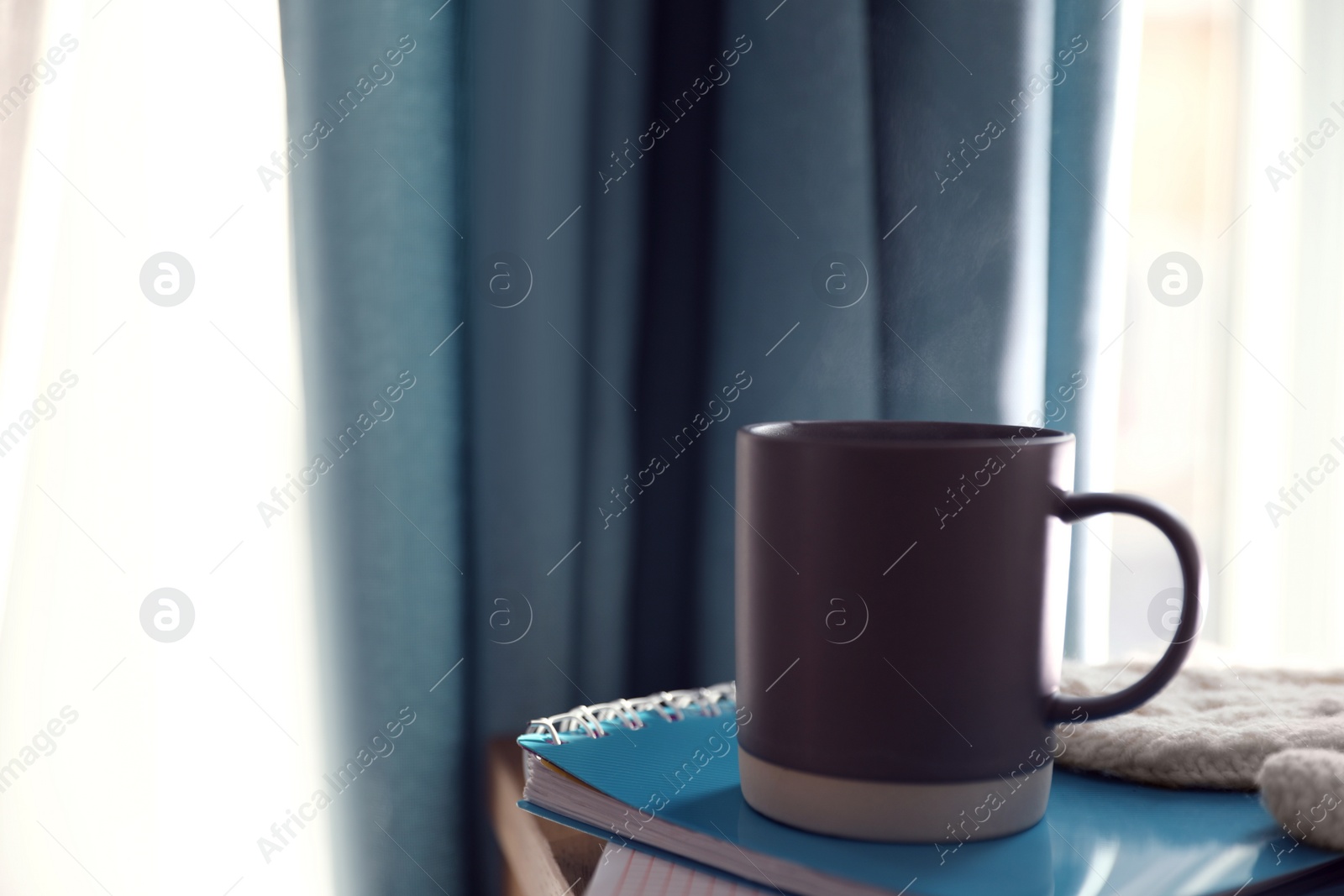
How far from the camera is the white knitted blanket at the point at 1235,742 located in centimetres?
40

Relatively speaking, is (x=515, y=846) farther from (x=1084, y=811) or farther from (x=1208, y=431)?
(x=1208, y=431)

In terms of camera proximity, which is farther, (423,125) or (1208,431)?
(1208,431)

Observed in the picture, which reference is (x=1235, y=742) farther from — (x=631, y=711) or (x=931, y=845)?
(x=631, y=711)

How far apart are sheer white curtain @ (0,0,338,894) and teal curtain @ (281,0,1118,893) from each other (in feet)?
0.10

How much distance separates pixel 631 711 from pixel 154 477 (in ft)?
1.08

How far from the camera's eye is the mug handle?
1.33 ft

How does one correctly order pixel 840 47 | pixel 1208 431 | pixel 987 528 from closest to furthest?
pixel 987 528 → pixel 840 47 → pixel 1208 431

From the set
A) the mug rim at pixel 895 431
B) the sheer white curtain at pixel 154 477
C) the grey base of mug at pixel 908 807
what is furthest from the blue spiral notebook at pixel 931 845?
the sheer white curtain at pixel 154 477

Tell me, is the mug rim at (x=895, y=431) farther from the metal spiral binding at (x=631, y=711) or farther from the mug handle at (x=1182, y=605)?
the metal spiral binding at (x=631, y=711)

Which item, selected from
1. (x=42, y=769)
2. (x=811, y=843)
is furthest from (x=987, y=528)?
(x=42, y=769)

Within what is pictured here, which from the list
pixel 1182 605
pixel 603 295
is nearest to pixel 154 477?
pixel 603 295

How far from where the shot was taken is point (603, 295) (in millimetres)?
704

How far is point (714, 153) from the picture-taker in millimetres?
724

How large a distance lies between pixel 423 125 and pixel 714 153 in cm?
20
